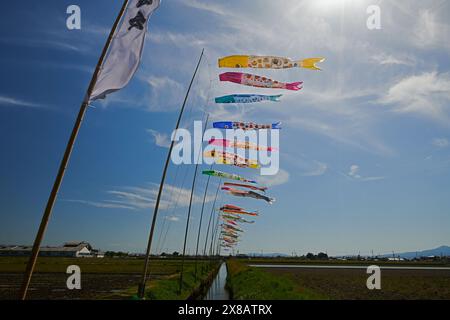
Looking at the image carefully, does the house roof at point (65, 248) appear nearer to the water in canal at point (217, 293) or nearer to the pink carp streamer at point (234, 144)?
the water in canal at point (217, 293)

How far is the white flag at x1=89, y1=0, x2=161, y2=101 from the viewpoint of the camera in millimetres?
9219

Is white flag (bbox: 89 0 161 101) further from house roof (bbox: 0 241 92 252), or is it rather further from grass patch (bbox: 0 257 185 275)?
house roof (bbox: 0 241 92 252)

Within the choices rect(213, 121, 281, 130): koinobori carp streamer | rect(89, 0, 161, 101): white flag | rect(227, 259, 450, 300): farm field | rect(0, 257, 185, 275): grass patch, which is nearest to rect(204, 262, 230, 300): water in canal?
rect(227, 259, 450, 300): farm field

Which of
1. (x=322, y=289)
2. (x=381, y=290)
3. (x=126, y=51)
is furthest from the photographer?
(x=381, y=290)

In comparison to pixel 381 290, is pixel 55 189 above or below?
above

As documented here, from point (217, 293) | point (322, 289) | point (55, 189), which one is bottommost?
point (217, 293)

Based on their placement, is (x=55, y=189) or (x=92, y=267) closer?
(x=55, y=189)

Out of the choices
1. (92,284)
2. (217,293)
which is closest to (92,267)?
(92,284)

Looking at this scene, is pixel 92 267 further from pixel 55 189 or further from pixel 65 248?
pixel 65 248

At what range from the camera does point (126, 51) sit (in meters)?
9.60

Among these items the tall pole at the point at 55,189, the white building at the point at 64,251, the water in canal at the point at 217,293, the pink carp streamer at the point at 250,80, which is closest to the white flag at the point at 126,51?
the tall pole at the point at 55,189
